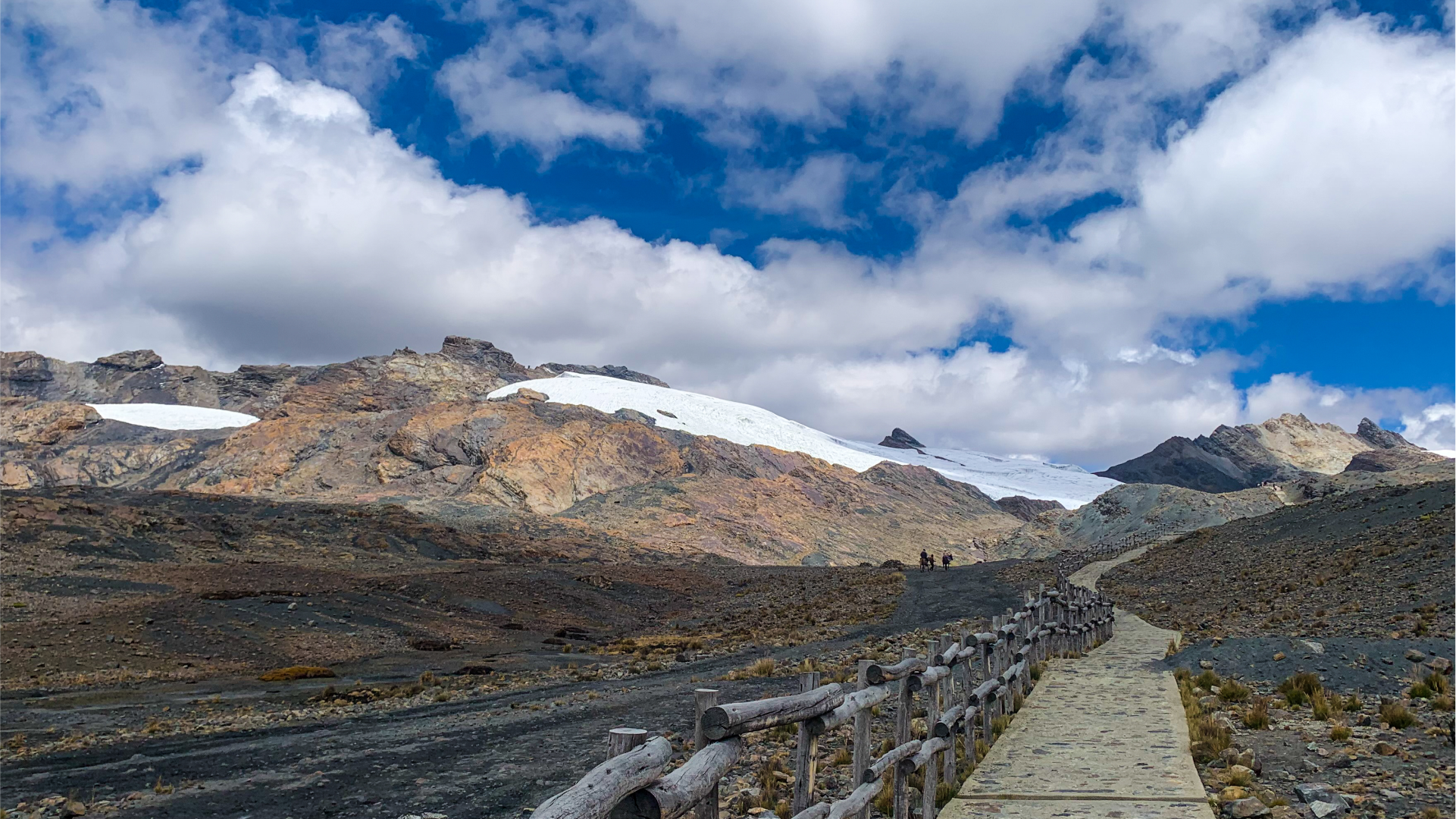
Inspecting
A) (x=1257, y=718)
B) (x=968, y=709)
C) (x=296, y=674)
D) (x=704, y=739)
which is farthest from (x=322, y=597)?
(x=704, y=739)

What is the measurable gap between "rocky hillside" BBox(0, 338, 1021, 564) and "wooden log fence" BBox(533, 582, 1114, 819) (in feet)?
247

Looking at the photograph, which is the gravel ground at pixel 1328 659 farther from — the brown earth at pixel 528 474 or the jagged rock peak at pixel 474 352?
the jagged rock peak at pixel 474 352

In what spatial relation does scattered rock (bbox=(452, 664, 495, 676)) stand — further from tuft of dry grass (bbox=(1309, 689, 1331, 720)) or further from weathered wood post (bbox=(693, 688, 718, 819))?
weathered wood post (bbox=(693, 688, 718, 819))

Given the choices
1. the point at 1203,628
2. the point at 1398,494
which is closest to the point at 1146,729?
the point at 1203,628

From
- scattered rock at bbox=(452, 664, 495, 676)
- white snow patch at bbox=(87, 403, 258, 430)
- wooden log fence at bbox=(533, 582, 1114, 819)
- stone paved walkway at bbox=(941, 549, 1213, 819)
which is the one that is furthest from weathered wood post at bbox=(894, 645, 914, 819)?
white snow patch at bbox=(87, 403, 258, 430)

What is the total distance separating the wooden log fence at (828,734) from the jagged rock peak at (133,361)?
202m

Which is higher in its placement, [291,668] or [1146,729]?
[1146,729]

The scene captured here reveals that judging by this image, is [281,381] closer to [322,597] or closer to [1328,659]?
[322,597]

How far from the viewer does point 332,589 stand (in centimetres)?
3516

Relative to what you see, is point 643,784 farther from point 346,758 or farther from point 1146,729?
point 346,758

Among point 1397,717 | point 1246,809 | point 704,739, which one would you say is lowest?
point 1246,809

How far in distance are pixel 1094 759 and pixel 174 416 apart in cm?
17592

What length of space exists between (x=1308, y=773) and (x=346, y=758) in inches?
462

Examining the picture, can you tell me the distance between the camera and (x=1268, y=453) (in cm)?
19125
